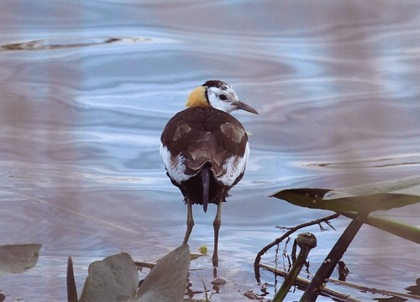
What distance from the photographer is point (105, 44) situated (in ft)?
30.5

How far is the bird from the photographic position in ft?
17.4

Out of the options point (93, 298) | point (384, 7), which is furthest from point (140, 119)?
point (384, 7)

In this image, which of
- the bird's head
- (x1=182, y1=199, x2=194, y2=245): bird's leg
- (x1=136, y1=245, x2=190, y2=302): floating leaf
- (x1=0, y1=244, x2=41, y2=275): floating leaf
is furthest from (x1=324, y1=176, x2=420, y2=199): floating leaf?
the bird's head

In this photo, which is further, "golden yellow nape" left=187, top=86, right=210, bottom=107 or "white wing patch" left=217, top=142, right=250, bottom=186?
"golden yellow nape" left=187, top=86, right=210, bottom=107

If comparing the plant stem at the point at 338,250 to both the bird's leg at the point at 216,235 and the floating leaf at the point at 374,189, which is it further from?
the bird's leg at the point at 216,235

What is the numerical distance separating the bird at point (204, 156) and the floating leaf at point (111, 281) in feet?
6.10

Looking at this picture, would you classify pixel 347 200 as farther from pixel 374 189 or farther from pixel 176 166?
pixel 176 166

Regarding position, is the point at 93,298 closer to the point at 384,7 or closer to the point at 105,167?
the point at 384,7

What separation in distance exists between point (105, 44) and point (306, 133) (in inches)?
92.3

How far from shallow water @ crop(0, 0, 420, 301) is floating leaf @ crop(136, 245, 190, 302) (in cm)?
32

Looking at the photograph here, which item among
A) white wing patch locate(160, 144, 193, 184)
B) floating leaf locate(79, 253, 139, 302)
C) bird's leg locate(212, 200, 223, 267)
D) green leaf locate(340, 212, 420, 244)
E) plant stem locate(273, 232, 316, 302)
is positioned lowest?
floating leaf locate(79, 253, 139, 302)

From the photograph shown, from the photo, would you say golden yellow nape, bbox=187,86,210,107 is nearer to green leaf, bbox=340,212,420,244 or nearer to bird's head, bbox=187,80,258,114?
bird's head, bbox=187,80,258,114

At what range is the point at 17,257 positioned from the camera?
125 inches

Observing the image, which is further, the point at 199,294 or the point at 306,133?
the point at 306,133
